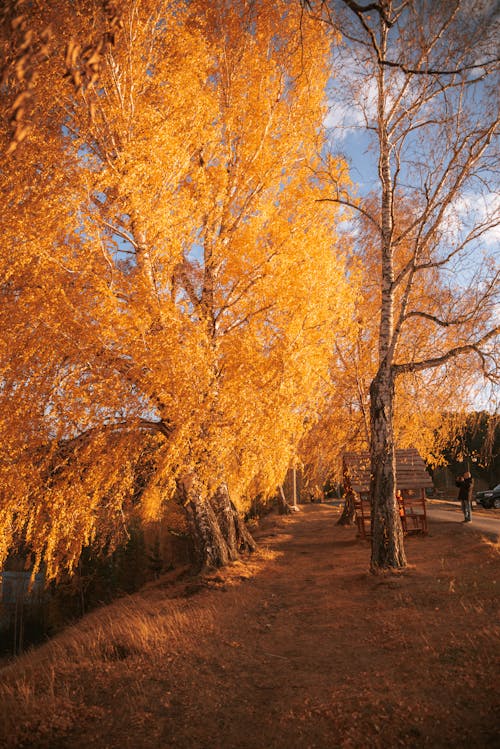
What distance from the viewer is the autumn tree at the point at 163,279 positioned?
6.85m

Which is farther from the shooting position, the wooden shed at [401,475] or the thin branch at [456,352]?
the wooden shed at [401,475]

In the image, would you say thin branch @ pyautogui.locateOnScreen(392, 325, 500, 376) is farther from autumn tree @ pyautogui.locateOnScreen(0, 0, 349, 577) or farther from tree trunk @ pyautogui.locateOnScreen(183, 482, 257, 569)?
tree trunk @ pyautogui.locateOnScreen(183, 482, 257, 569)

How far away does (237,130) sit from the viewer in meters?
10.3

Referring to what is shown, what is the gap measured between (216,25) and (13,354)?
865 cm

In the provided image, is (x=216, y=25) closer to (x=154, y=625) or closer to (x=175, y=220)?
(x=175, y=220)

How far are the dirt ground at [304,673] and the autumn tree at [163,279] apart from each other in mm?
2164

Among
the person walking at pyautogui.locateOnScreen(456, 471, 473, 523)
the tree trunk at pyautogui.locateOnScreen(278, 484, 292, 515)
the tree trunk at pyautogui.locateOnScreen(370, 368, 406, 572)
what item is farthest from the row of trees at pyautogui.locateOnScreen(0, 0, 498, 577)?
the tree trunk at pyautogui.locateOnScreen(278, 484, 292, 515)

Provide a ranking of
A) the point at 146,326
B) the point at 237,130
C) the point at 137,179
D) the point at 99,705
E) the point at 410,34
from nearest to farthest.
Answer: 1. the point at 99,705
2. the point at 146,326
3. the point at 137,179
4. the point at 410,34
5. the point at 237,130

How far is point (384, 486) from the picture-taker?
872cm

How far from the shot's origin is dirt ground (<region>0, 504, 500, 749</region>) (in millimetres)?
3623

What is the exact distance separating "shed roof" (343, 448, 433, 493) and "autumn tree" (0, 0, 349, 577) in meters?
3.19

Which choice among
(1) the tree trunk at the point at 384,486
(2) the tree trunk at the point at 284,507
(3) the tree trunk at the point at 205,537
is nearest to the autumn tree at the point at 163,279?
(3) the tree trunk at the point at 205,537

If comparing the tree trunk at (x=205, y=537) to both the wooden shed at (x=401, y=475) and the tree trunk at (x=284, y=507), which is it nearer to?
the wooden shed at (x=401, y=475)

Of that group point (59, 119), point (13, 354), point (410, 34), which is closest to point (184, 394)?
point (13, 354)
